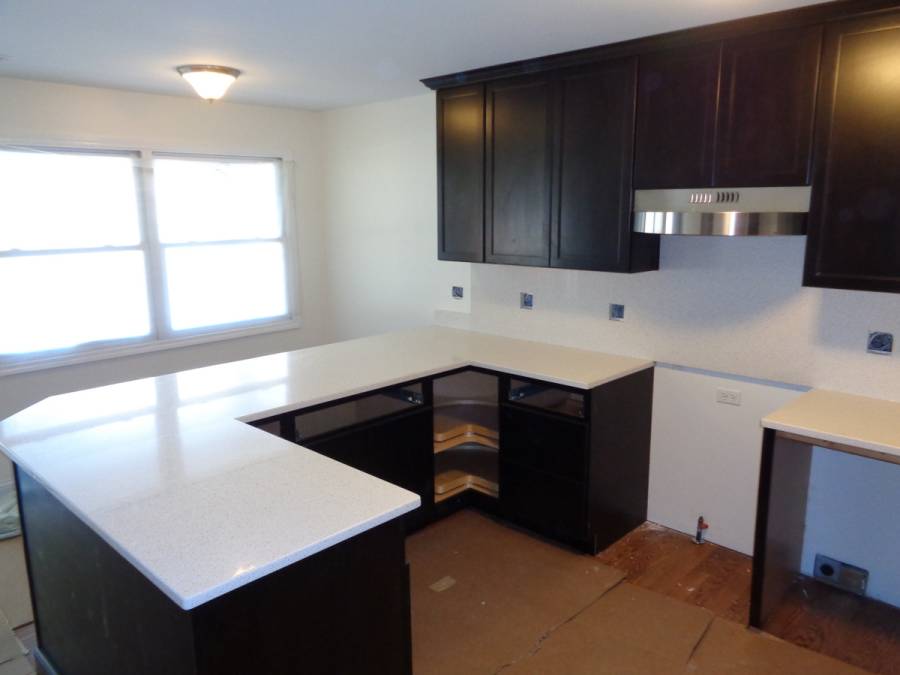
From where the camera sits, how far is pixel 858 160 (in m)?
2.29

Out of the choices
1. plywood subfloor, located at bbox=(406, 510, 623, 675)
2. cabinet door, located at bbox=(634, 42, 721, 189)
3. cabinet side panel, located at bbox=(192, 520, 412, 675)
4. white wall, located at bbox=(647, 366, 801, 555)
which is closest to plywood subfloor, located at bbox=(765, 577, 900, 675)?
white wall, located at bbox=(647, 366, 801, 555)

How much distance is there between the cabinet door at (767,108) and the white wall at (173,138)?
3.19 metres

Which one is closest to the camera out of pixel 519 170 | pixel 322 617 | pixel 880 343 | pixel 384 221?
pixel 322 617

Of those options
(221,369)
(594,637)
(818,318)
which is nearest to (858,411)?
(818,318)

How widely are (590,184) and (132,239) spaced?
2898 millimetres

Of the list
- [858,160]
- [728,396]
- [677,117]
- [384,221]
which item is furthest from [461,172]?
[858,160]

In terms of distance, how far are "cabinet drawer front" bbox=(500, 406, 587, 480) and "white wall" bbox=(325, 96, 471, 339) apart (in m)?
1.13

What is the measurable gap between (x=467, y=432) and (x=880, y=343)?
1.90 meters

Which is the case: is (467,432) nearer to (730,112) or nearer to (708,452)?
(708,452)

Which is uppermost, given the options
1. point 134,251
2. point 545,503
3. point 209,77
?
point 209,77

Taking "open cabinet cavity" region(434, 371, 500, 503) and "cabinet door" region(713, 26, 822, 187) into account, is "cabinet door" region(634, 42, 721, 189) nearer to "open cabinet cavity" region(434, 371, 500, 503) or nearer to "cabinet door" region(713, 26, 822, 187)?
"cabinet door" region(713, 26, 822, 187)

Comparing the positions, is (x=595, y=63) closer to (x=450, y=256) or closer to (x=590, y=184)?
(x=590, y=184)

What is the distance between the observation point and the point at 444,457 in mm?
3625

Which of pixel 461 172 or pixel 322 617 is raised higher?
pixel 461 172
